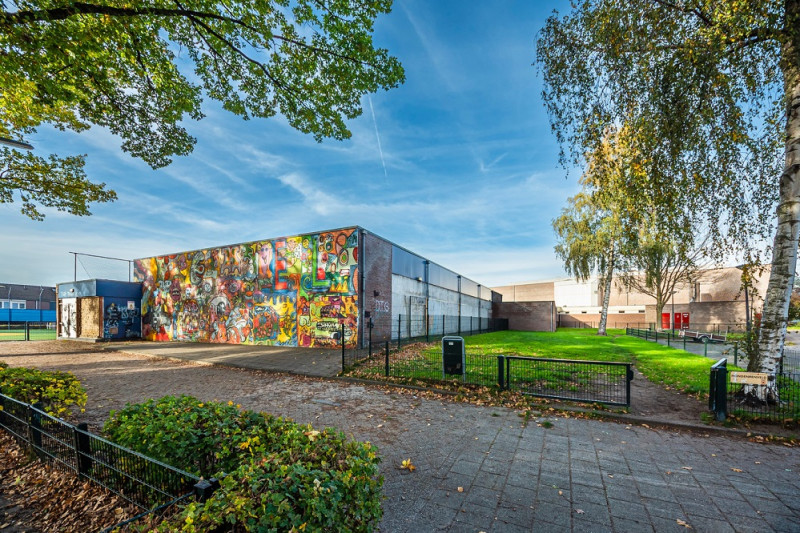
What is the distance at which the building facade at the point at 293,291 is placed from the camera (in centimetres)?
1553

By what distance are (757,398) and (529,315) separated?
33.6m

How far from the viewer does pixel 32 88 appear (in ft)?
22.7

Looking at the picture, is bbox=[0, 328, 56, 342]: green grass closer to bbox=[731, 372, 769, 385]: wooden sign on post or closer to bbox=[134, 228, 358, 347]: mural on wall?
bbox=[134, 228, 358, 347]: mural on wall

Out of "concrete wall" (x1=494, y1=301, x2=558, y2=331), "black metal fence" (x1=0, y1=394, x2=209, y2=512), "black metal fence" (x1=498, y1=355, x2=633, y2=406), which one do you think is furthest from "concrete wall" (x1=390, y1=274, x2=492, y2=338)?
"concrete wall" (x1=494, y1=301, x2=558, y2=331)

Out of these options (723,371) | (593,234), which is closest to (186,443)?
(723,371)

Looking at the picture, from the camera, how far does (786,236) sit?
6.25 metres

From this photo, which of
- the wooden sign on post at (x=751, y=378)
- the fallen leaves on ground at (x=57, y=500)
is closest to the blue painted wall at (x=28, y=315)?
the fallen leaves on ground at (x=57, y=500)

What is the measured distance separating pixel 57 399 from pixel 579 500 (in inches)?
296

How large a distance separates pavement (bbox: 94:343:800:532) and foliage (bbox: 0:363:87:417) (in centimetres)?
307

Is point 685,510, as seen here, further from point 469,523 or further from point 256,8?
point 256,8

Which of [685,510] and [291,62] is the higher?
[291,62]

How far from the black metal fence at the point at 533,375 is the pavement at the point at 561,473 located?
115 cm

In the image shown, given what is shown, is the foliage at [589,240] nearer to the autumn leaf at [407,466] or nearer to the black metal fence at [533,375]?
the black metal fence at [533,375]

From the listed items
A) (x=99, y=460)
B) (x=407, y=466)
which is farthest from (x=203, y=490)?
(x=407, y=466)
